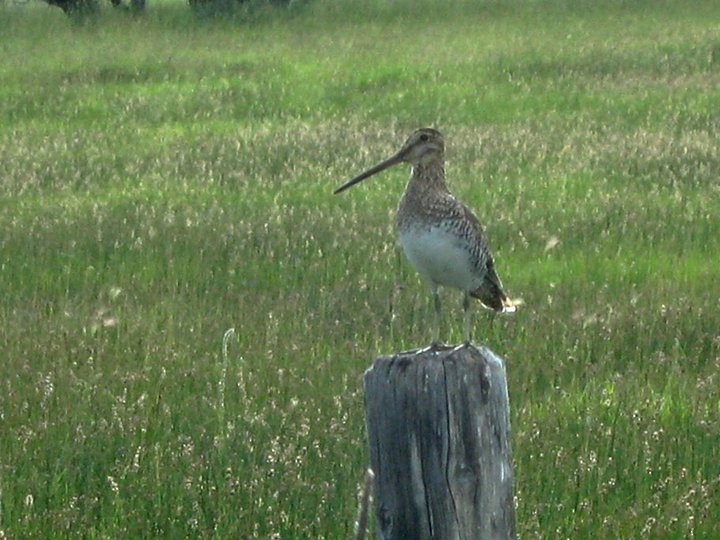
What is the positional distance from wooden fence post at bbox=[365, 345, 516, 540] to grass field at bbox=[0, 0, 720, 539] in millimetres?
1809

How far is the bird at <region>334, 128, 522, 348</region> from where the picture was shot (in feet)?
19.2

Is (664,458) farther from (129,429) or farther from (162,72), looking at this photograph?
(162,72)

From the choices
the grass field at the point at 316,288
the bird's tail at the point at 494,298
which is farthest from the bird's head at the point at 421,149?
the grass field at the point at 316,288

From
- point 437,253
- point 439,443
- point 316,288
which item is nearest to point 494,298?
point 437,253

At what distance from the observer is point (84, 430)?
690cm

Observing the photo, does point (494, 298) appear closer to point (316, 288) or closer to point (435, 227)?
point (435, 227)

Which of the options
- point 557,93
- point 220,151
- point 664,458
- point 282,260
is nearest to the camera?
point 664,458

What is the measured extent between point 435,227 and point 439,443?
6.37 ft

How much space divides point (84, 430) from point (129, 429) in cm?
18

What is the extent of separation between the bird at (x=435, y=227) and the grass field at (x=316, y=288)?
34.7 inches

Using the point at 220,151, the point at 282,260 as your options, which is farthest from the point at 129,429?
the point at 220,151

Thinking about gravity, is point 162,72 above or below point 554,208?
below

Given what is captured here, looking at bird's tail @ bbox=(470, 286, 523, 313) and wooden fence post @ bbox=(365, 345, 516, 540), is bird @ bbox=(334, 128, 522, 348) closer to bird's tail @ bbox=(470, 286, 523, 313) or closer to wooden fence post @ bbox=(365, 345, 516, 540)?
bird's tail @ bbox=(470, 286, 523, 313)

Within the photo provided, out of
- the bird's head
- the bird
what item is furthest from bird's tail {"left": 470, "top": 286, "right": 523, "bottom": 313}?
the bird's head
